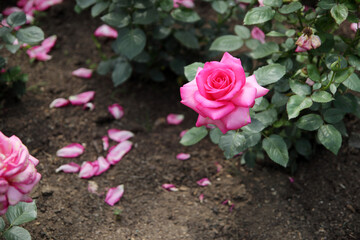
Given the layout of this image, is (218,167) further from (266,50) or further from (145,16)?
(145,16)

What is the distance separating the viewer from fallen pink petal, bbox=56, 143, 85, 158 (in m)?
1.74

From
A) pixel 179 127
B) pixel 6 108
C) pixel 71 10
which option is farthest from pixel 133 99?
pixel 71 10

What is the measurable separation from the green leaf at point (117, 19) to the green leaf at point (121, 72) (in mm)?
248

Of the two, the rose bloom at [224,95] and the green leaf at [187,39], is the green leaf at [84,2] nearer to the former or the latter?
the green leaf at [187,39]

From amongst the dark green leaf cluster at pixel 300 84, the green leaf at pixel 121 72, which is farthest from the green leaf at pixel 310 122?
the green leaf at pixel 121 72

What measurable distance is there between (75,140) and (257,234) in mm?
929

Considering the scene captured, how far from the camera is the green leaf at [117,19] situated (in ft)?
5.76

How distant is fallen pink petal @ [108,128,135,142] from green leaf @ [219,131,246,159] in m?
0.69

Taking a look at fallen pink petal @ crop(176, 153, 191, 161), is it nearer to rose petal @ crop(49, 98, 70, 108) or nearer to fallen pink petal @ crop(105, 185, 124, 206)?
fallen pink petal @ crop(105, 185, 124, 206)

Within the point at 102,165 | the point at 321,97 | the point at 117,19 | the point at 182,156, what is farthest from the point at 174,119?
the point at 321,97

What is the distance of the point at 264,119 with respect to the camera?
1375mm

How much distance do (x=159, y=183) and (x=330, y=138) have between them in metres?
0.74

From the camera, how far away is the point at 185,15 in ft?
5.95

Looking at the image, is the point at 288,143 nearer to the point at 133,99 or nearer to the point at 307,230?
the point at 307,230
